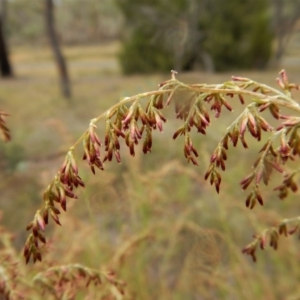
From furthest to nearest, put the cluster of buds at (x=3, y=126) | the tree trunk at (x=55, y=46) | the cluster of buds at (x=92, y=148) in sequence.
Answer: the tree trunk at (x=55, y=46) → the cluster of buds at (x=3, y=126) → the cluster of buds at (x=92, y=148)

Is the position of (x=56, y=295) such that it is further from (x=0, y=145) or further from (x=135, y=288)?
(x=0, y=145)

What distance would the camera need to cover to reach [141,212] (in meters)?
2.34

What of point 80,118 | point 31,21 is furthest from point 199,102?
point 31,21

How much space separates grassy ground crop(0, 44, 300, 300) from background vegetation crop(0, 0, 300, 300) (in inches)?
0.5

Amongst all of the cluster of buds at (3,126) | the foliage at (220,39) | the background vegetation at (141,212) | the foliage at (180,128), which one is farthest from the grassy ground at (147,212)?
the foliage at (220,39)

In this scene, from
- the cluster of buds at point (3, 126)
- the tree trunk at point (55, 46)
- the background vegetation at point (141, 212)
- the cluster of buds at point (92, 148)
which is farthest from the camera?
the tree trunk at point (55, 46)

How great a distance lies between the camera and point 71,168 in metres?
0.61

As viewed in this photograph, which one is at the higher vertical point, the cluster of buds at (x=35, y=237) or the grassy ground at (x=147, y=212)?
the cluster of buds at (x=35, y=237)

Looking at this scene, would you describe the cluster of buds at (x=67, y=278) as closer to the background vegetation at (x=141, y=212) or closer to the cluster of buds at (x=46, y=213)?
the background vegetation at (x=141, y=212)

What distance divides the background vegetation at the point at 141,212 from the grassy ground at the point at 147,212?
0.01 m

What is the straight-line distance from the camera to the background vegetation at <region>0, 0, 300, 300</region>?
1.82 metres

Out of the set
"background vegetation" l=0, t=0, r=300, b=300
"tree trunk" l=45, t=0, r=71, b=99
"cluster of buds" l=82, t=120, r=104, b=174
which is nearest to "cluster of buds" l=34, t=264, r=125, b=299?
"background vegetation" l=0, t=0, r=300, b=300

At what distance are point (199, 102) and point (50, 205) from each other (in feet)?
0.73

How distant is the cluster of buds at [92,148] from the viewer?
23.5 inches
